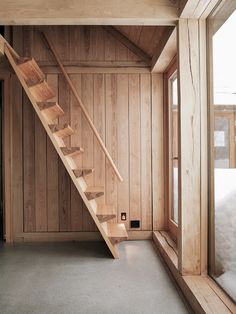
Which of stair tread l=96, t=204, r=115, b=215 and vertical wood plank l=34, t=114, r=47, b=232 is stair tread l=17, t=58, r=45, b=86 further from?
stair tread l=96, t=204, r=115, b=215

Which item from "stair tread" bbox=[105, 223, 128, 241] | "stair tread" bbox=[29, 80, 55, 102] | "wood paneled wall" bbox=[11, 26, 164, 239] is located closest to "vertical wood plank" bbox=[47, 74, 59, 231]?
"wood paneled wall" bbox=[11, 26, 164, 239]

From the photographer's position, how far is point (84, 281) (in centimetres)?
251

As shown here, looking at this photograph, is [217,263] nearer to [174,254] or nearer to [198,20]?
[174,254]

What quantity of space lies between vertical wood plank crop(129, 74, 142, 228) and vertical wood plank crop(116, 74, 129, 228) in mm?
50

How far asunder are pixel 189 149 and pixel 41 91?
67.2 inches

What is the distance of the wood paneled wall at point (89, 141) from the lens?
3.67 m

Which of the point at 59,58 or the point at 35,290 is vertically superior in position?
the point at 59,58

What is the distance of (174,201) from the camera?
3.45 meters

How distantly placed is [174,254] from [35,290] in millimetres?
1283

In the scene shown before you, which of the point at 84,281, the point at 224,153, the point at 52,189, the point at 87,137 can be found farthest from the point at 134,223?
the point at 224,153

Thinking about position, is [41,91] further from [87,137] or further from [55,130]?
[87,137]

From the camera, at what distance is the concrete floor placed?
2082 mm

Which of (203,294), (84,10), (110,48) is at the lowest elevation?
(203,294)

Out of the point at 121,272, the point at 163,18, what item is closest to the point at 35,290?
the point at 121,272
